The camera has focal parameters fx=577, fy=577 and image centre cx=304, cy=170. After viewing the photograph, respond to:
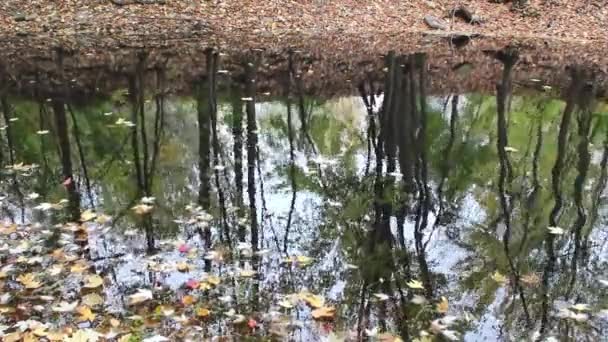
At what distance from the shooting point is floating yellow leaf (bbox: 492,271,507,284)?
5130mm

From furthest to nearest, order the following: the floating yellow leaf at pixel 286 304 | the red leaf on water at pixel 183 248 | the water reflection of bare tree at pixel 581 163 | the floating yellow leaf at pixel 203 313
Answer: the water reflection of bare tree at pixel 581 163
the red leaf on water at pixel 183 248
the floating yellow leaf at pixel 286 304
the floating yellow leaf at pixel 203 313

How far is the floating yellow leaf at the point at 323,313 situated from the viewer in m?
4.33

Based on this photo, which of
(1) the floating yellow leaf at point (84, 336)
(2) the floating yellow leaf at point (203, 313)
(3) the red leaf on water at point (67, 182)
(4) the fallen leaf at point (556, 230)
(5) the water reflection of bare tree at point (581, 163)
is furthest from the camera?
(3) the red leaf on water at point (67, 182)

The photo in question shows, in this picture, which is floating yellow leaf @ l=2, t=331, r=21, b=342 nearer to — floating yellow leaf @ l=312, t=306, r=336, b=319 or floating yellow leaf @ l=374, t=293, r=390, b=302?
floating yellow leaf @ l=312, t=306, r=336, b=319

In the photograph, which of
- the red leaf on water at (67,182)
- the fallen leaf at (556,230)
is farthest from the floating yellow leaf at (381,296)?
the red leaf on water at (67,182)

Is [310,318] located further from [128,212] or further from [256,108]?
[256,108]

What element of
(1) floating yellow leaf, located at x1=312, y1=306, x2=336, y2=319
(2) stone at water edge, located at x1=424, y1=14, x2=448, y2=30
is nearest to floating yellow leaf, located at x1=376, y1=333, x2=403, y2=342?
(1) floating yellow leaf, located at x1=312, y1=306, x2=336, y2=319

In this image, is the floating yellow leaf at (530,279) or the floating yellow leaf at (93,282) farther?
the floating yellow leaf at (530,279)

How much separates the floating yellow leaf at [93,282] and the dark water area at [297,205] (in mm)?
31

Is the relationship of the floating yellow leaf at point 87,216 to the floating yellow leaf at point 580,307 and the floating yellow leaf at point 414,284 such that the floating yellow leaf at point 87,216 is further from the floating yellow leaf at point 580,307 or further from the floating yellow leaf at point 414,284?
the floating yellow leaf at point 580,307

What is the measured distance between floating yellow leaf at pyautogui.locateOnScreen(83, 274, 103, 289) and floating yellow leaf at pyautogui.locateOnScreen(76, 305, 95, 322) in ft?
1.22

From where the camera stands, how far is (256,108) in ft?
34.1

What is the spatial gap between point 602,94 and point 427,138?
475 cm

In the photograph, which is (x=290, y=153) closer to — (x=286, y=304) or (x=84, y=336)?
(x=286, y=304)
